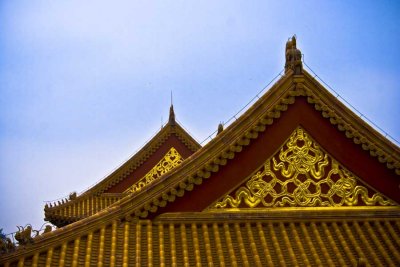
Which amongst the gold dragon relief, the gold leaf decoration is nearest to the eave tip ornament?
the gold dragon relief

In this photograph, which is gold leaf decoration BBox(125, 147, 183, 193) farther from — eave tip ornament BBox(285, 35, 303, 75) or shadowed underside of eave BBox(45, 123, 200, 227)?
eave tip ornament BBox(285, 35, 303, 75)

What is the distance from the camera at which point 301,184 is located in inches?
325

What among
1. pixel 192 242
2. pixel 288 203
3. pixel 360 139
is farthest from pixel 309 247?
pixel 360 139

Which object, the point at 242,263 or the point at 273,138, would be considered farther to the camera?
the point at 273,138

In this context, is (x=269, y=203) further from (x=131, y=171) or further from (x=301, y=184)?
(x=131, y=171)

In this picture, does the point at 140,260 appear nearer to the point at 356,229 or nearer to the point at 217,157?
the point at 217,157

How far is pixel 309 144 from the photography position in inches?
337

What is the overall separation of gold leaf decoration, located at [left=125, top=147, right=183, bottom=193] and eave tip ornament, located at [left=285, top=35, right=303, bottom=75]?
1098cm

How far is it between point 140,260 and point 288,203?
3414mm

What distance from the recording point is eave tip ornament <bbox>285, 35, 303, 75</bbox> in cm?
867

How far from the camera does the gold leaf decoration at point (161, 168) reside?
1864 cm

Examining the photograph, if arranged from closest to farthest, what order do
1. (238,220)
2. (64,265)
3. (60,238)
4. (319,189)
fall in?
(64,265)
(60,238)
(238,220)
(319,189)

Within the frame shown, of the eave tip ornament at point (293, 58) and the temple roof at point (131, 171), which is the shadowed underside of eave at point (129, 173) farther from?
the eave tip ornament at point (293, 58)

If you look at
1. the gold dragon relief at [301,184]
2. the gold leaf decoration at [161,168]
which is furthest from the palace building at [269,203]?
the gold leaf decoration at [161,168]
